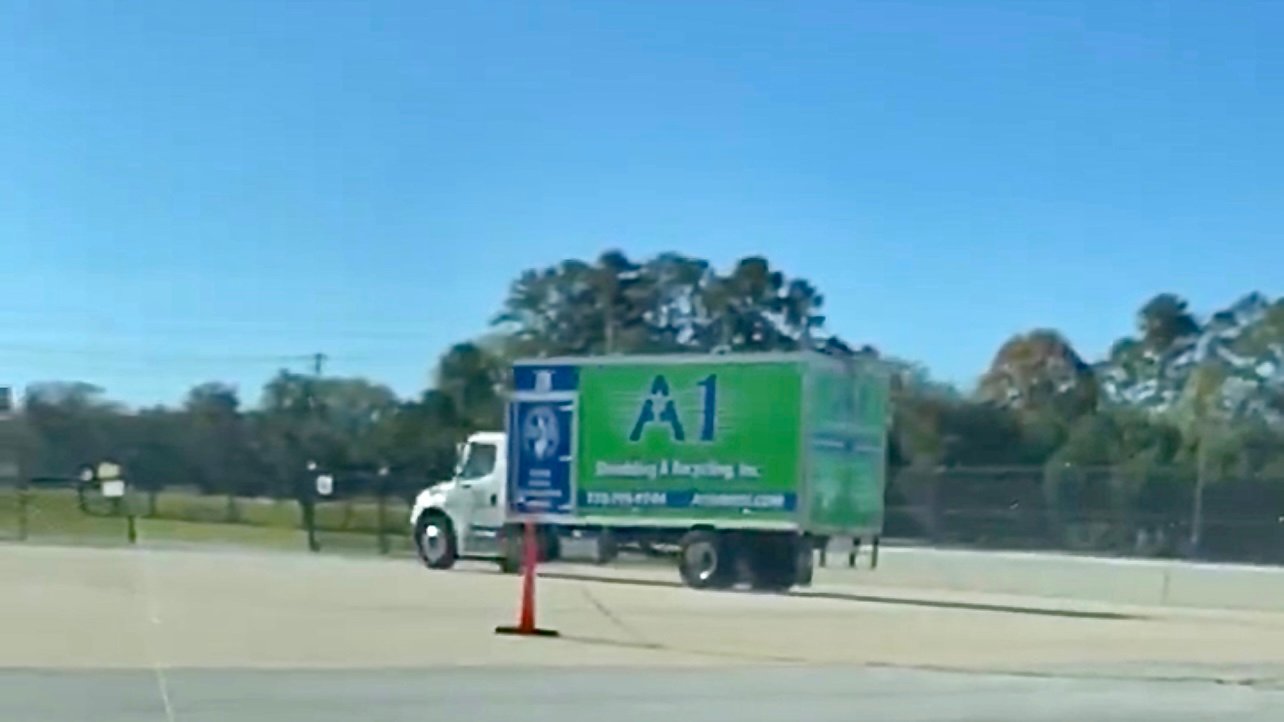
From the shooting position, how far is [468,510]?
4156 centimetres

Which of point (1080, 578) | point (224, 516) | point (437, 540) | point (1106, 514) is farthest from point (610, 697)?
point (224, 516)

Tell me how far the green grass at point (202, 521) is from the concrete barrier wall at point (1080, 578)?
1497 centimetres

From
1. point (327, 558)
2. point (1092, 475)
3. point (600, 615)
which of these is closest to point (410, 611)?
point (600, 615)

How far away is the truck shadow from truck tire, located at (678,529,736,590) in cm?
58

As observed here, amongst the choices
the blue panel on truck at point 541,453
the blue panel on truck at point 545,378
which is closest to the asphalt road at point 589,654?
the blue panel on truck at point 541,453

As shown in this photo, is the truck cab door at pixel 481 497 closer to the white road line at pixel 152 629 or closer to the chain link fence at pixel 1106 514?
the white road line at pixel 152 629

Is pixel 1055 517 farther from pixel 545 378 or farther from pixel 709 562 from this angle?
pixel 545 378

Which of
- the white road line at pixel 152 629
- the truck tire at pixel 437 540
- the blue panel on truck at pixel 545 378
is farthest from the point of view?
the truck tire at pixel 437 540

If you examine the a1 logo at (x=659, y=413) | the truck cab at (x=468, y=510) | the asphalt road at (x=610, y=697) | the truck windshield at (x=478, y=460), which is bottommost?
the asphalt road at (x=610, y=697)

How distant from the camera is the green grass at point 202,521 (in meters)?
57.1

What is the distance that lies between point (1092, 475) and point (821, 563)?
949 centimetres

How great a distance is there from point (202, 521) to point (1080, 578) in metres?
34.4

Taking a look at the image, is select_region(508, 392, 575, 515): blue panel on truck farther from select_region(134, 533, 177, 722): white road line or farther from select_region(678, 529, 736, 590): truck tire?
select_region(134, 533, 177, 722): white road line

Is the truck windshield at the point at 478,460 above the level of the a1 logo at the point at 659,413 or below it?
below
